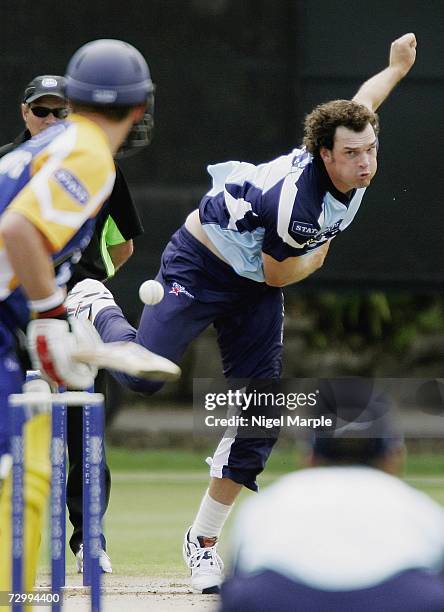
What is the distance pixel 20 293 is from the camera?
2.75 metres

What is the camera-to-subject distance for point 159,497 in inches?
280

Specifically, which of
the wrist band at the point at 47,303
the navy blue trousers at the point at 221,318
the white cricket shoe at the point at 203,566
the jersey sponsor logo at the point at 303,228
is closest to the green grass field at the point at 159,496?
the white cricket shoe at the point at 203,566

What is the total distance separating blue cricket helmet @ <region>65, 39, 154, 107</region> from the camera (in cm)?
276

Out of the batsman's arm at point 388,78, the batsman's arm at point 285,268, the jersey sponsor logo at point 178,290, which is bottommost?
the jersey sponsor logo at point 178,290

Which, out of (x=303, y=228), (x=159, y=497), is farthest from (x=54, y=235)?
(x=159, y=497)

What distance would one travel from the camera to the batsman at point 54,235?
2.58 metres

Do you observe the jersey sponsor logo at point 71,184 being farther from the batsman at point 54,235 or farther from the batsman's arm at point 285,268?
the batsman's arm at point 285,268

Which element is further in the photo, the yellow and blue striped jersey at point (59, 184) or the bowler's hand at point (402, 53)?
the bowler's hand at point (402, 53)

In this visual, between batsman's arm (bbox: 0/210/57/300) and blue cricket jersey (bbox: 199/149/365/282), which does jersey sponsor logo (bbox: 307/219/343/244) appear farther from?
batsman's arm (bbox: 0/210/57/300)

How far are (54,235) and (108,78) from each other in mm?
384

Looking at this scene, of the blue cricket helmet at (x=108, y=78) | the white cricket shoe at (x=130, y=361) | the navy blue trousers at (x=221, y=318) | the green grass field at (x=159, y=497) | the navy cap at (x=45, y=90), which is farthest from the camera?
the green grass field at (x=159, y=497)

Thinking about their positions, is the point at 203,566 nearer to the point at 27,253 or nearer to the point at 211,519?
the point at 211,519

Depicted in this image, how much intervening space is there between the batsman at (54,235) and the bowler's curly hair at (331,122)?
4.07ft

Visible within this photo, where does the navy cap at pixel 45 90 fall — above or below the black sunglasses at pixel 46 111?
above
